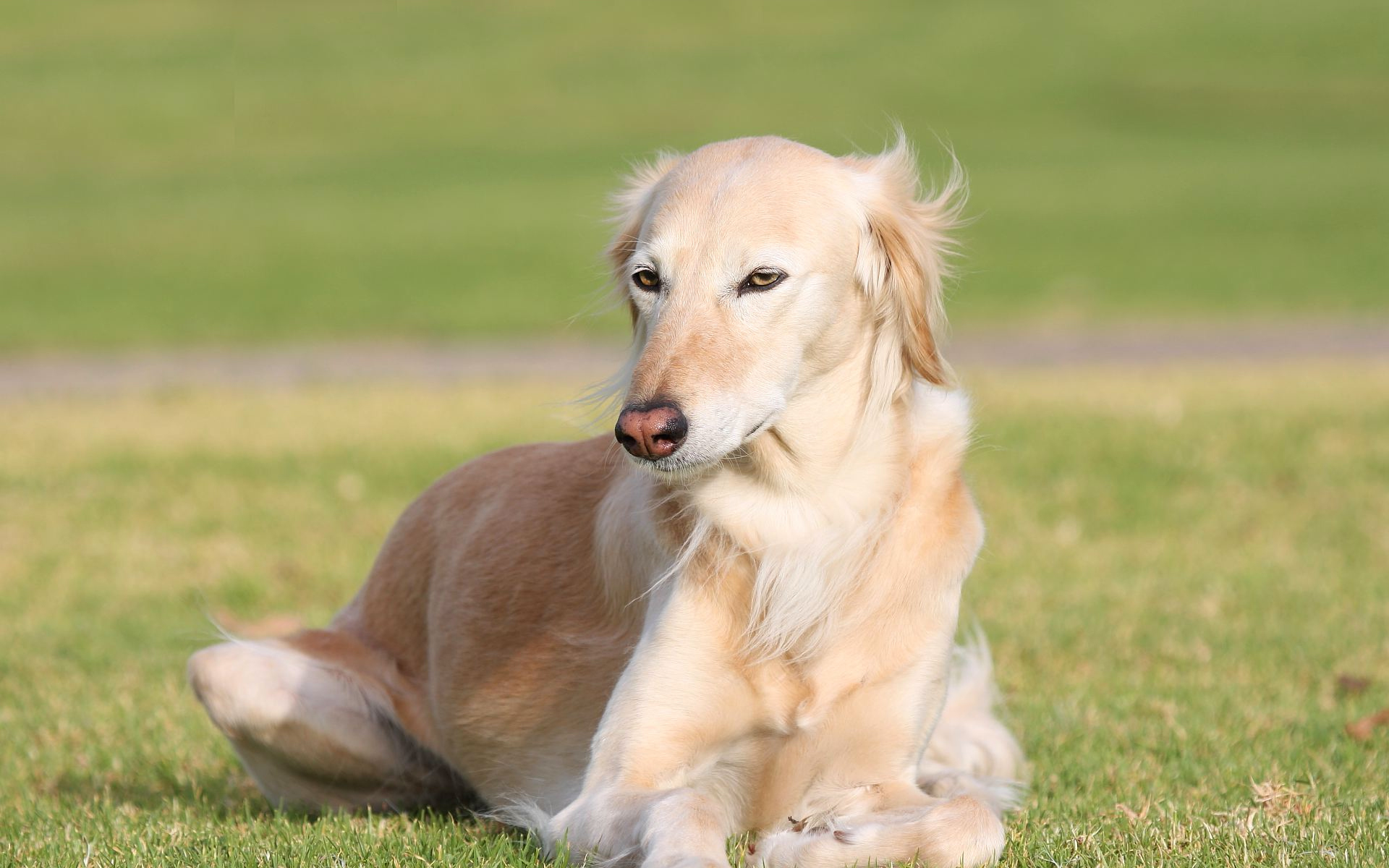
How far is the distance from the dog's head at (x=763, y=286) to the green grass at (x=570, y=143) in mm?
14458

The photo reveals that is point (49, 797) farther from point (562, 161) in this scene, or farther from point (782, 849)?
point (562, 161)

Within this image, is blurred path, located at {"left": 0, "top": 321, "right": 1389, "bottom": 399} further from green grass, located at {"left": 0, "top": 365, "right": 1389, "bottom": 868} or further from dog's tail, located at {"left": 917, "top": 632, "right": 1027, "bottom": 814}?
dog's tail, located at {"left": 917, "top": 632, "right": 1027, "bottom": 814}

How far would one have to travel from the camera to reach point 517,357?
15.7 m

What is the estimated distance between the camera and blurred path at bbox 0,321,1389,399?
46.3 ft

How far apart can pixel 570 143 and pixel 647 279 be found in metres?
33.5

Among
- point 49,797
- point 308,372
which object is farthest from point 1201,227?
point 49,797

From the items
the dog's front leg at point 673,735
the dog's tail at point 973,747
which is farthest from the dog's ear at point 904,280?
the dog's tail at point 973,747

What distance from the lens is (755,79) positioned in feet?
133

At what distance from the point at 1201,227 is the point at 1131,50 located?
20385 millimetres

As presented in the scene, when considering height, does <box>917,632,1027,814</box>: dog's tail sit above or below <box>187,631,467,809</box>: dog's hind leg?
below

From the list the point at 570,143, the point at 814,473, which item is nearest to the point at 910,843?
the point at 814,473

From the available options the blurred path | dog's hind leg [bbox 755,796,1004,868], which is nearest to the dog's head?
dog's hind leg [bbox 755,796,1004,868]

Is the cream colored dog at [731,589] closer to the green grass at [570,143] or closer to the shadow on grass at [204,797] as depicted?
the shadow on grass at [204,797]

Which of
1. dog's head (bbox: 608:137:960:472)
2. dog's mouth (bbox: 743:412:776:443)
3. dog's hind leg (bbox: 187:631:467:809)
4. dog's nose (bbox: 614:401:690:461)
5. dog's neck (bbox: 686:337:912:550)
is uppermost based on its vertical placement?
dog's head (bbox: 608:137:960:472)
